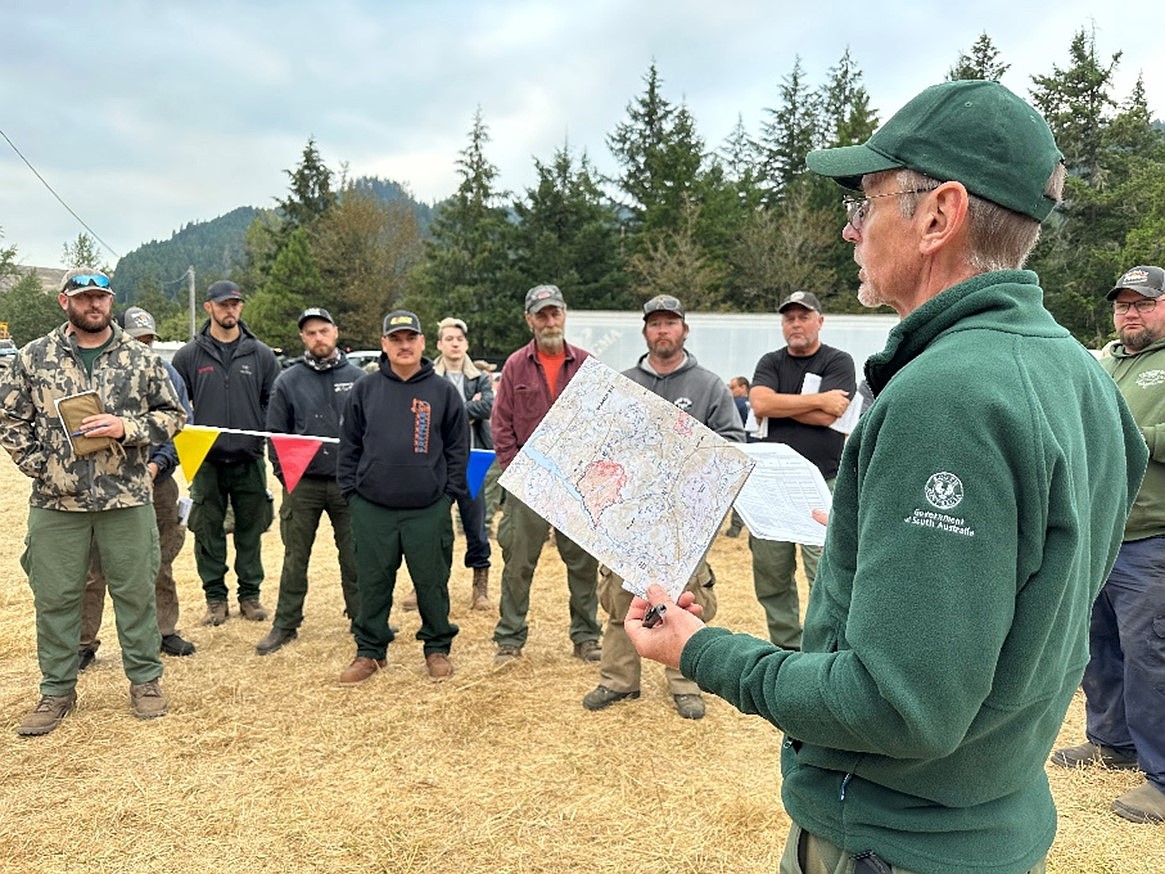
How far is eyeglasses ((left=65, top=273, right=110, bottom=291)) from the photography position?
446 centimetres

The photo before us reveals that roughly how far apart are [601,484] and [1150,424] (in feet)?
10.3

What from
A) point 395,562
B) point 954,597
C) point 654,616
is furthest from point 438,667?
point 954,597

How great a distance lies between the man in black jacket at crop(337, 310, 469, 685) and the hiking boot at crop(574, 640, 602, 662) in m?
0.92

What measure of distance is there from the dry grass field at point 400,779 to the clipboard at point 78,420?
1486 millimetres

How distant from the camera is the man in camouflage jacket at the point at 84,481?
4375mm

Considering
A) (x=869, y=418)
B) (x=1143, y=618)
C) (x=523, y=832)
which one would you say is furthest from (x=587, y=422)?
(x=1143, y=618)

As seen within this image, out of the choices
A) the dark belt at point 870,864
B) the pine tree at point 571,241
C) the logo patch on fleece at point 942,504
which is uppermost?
the pine tree at point 571,241

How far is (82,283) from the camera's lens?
4.49 meters

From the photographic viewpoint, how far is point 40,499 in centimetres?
441

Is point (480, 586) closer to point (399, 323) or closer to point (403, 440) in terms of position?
point (403, 440)

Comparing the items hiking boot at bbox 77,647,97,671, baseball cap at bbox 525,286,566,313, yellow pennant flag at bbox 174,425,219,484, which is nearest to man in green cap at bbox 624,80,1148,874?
baseball cap at bbox 525,286,566,313

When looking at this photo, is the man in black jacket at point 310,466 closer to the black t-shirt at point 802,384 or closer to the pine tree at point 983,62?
the black t-shirt at point 802,384

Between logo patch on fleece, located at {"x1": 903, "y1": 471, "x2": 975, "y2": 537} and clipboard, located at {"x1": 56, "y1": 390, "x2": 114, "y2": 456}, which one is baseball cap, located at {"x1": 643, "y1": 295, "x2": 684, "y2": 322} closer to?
clipboard, located at {"x1": 56, "y1": 390, "x2": 114, "y2": 456}

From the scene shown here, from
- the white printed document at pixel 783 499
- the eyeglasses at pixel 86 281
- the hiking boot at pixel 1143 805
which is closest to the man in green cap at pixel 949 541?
the white printed document at pixel 783 499
